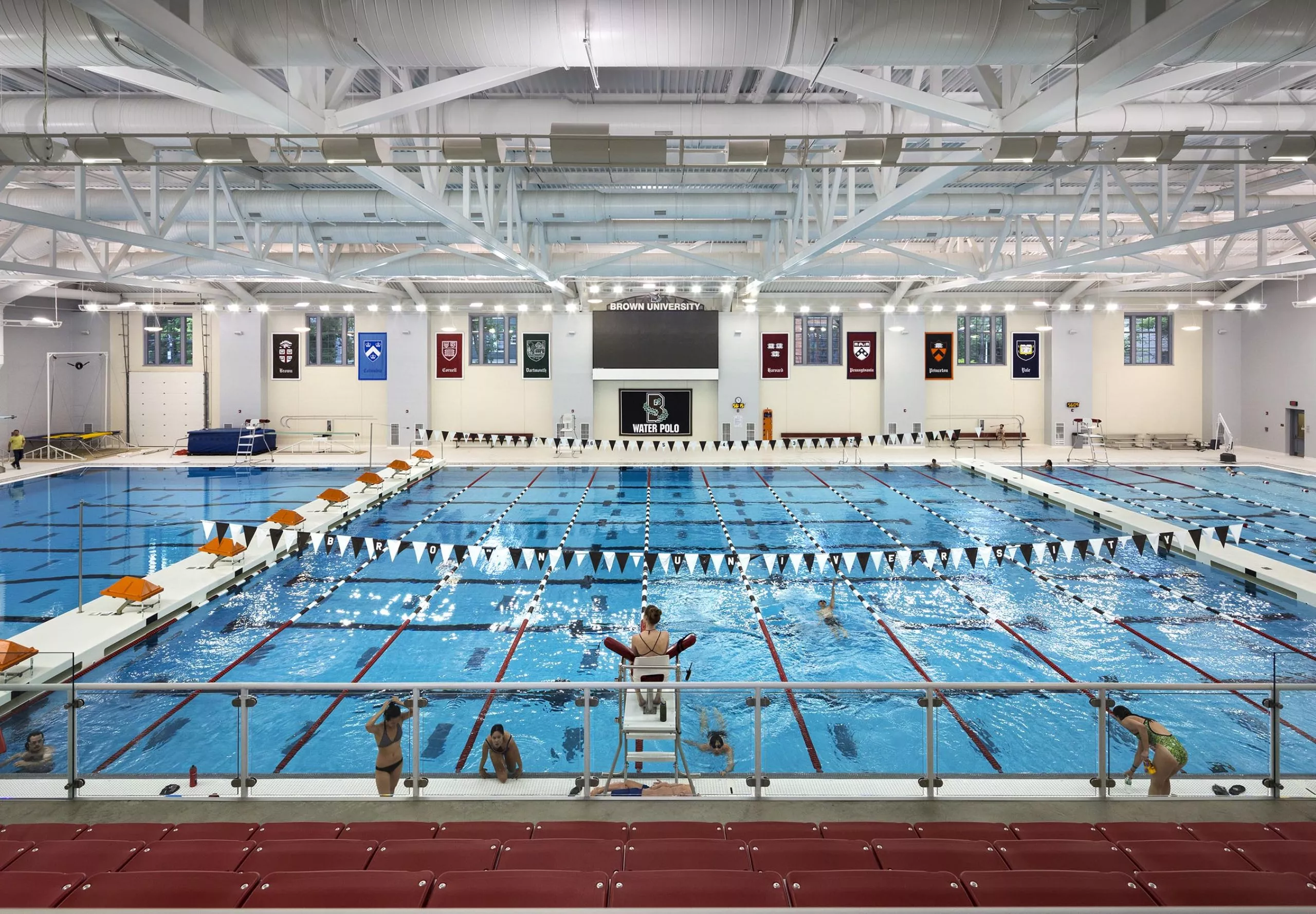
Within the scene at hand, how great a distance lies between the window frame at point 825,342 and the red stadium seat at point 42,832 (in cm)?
2889

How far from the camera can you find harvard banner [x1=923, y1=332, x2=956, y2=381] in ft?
100

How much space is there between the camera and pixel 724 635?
10688mm

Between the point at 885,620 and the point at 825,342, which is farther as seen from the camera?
the point at 825,342

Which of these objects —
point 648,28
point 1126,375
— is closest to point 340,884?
point 648,28

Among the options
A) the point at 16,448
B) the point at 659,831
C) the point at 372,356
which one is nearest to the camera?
the point at 659,831

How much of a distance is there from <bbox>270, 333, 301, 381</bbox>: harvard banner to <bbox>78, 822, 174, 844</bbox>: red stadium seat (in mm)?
29548

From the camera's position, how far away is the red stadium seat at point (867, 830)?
4148mm

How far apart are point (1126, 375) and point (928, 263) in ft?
51.0

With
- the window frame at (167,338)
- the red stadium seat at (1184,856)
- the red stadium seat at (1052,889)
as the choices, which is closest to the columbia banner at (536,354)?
the window frame at (167,338)

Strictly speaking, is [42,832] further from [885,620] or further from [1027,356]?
[1027,356]

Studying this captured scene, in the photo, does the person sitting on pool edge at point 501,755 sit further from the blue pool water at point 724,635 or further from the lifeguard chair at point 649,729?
the lifeguard chair at point 649,729

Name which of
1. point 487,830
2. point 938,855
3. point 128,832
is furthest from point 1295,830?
point 128,832

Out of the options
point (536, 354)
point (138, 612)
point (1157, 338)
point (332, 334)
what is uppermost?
point (332, 334)

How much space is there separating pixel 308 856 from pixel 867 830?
9.66ft
